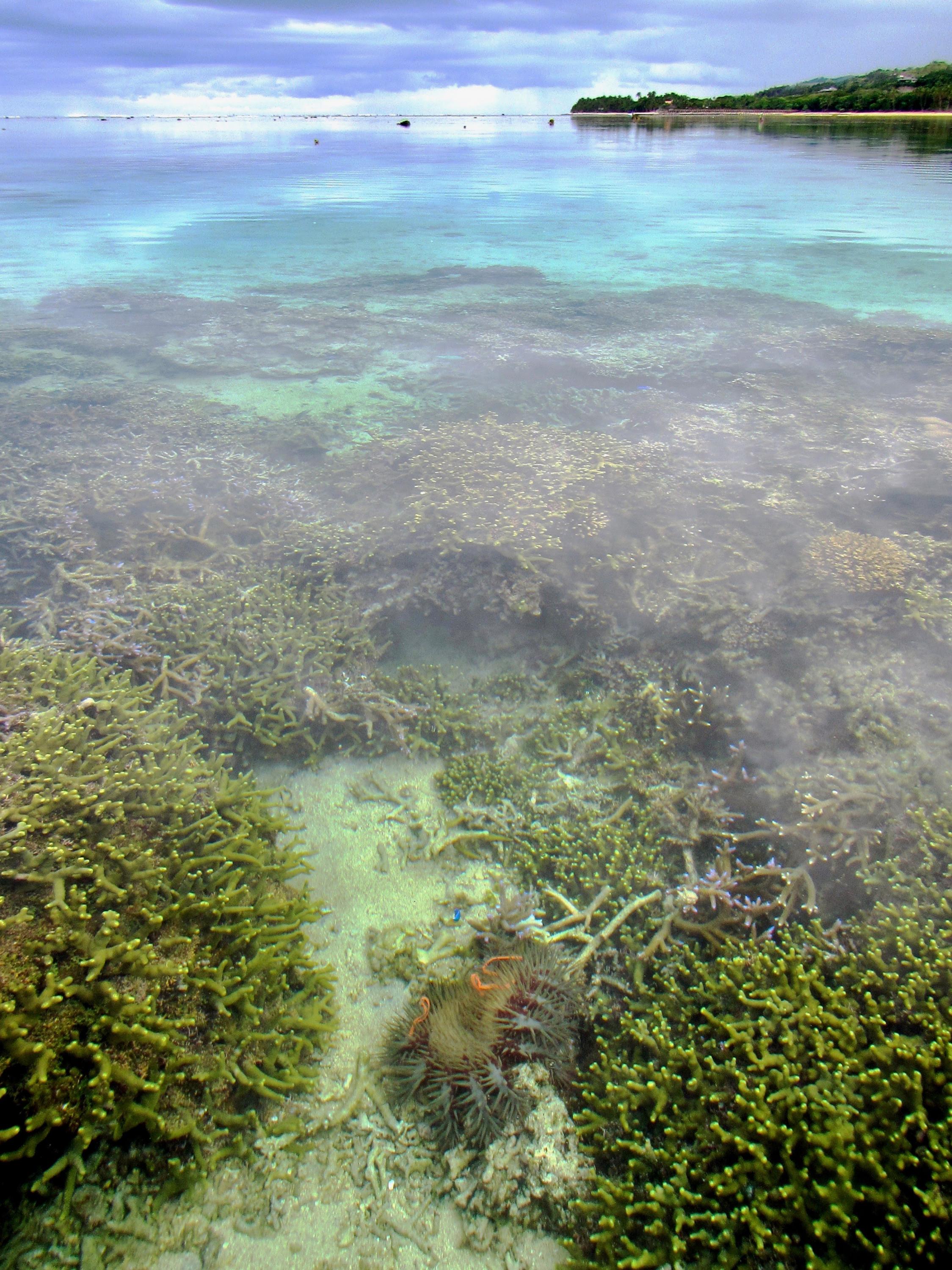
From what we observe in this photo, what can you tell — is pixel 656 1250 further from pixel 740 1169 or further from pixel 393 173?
pixel 393 173

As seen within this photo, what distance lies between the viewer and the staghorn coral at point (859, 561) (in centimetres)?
696

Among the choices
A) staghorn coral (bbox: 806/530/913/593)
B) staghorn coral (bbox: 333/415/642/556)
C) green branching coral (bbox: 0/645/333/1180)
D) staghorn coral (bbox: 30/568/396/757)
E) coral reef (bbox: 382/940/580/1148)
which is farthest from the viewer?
staghorn coral (bbox: 333/415/642/556)

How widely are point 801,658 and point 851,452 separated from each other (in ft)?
15.8

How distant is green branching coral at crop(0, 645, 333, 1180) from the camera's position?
2934 millimetres

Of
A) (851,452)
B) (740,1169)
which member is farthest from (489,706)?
(851,452)

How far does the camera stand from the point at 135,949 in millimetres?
3314

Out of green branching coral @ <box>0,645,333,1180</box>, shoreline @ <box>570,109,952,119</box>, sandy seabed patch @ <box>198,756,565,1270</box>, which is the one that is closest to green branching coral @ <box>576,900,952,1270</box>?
sandy seabed patch @ <box>198,756,565,1270</box>

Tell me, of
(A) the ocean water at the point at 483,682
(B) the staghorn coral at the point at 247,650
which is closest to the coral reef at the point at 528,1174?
(A) the ocean water at the point at 483,682

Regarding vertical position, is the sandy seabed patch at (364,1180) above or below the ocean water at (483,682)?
below

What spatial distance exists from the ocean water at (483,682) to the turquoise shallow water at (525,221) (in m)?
2.79

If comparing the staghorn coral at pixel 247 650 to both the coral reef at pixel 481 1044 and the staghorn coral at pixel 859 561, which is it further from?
the staghorn coral at pixel 859 561

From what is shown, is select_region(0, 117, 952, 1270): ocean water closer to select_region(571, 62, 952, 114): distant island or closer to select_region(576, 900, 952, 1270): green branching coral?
select_region(576, 900, 952, 1270): green branching coral

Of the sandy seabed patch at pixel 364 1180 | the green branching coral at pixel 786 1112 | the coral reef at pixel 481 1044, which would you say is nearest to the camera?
the green branching coral at pixel 786 1112

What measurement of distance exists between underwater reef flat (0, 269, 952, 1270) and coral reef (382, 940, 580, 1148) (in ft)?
0.09
